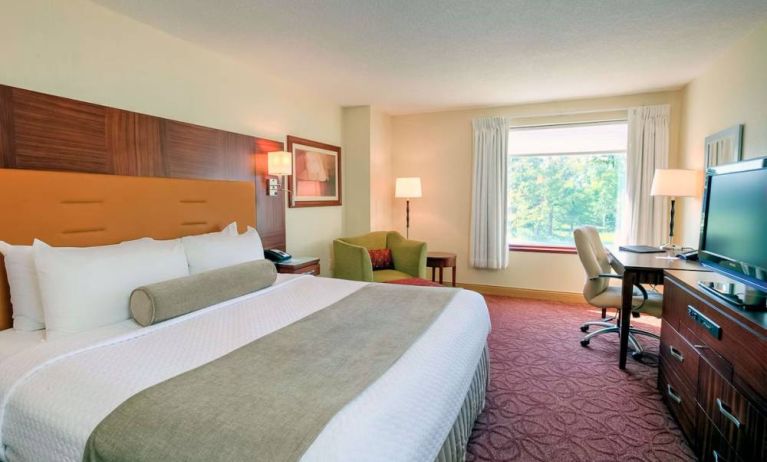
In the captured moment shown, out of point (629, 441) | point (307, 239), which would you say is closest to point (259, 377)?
point (629, 441)

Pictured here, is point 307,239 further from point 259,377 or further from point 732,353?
point 732,353

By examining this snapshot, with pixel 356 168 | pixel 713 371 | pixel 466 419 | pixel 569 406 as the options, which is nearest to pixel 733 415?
pixel 713 371

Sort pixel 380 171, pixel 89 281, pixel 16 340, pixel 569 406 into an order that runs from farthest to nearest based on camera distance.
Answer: pixel 380 171 → pixel 569 406 → pixel 89 281 → pixel 16 340

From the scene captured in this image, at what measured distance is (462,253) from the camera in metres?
5.35

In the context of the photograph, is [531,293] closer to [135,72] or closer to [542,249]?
[542,249]

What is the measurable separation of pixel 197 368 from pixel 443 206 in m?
4.35

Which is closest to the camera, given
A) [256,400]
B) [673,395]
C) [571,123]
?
[256,400]

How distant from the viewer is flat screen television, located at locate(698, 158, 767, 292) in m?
1.62

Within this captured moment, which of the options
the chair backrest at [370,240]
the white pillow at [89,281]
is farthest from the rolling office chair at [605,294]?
the white pillow at [89,281]

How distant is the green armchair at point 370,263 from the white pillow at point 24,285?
250cm

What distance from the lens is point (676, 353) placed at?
2.26 metres

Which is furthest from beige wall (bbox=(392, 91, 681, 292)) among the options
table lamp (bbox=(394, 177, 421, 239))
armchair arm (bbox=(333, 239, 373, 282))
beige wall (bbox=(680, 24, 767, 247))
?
armchair arm (bbox=(333, 239, 373, 282))

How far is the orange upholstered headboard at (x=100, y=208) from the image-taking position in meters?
1.87

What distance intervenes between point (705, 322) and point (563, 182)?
10.9 ft
